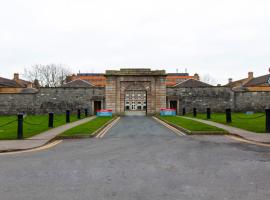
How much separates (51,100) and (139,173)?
3087 cm

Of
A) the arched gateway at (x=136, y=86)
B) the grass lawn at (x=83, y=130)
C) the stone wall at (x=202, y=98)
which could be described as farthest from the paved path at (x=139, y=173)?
the stone wall at (x=202, y=98)

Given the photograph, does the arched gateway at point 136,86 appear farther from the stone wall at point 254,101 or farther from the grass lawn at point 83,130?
the grass lawn at point 83,130

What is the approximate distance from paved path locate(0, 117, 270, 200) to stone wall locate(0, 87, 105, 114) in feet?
85.6

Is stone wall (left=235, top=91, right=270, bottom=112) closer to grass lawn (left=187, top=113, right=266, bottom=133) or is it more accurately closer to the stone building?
the stone building

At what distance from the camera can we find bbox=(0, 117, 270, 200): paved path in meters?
4.22

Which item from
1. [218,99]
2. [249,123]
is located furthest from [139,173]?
[218,99]

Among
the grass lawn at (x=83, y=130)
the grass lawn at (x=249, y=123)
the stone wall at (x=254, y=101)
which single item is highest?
the stone wall at (x=254, y=101)

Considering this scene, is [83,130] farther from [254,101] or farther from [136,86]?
[254,101]

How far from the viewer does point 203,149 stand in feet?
27.2

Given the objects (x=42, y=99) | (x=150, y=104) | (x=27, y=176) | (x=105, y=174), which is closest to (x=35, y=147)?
(x=27, y=176)

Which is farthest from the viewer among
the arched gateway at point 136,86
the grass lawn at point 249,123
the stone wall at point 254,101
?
the stone wall at point 254,101

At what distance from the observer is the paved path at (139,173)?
422 centimetres

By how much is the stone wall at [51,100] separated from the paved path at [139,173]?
26.1m

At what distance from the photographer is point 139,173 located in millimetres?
5465
